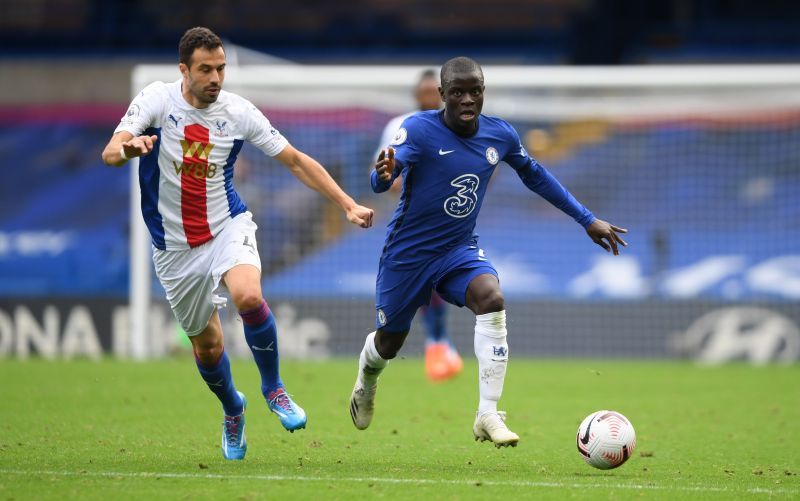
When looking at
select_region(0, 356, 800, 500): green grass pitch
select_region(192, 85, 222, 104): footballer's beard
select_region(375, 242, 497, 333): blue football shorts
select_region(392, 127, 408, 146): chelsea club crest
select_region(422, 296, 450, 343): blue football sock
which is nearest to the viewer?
select_region(0, 356, 800, 500): green grass pitch

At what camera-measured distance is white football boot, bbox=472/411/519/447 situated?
6.70 m

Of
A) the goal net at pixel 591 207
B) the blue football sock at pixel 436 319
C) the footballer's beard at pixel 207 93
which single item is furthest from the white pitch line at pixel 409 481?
the goal net at pixel 591 207

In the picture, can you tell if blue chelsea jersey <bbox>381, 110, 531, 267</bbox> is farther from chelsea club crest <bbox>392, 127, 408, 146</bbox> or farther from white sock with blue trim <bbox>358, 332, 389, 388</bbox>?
white sock with blue trim <bbox>358, 332, 389, 388</bbox>

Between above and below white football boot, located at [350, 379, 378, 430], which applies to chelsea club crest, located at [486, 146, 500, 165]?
above

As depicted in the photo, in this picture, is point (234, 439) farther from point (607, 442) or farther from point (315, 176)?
point (607, 442)

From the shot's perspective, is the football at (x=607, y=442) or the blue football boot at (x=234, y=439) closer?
the football at (x=607, y=442)

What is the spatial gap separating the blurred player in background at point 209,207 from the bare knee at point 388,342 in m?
0.81

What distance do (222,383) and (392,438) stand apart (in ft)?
5.08

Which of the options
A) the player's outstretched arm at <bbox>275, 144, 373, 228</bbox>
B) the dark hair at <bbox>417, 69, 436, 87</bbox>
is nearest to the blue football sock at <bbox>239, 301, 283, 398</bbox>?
the player's outstretched arm at <bbox>275, 144, 373, 228</bbox>

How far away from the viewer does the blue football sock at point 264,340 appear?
281 inches

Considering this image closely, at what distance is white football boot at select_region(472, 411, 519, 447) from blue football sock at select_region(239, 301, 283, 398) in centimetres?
126

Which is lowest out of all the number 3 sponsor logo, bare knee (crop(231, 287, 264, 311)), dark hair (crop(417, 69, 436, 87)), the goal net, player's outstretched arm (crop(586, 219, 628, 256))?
the goal net

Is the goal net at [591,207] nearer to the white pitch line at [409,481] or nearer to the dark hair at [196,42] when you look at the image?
the dark hair at [196,42]

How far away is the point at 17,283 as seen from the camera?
21766mm
